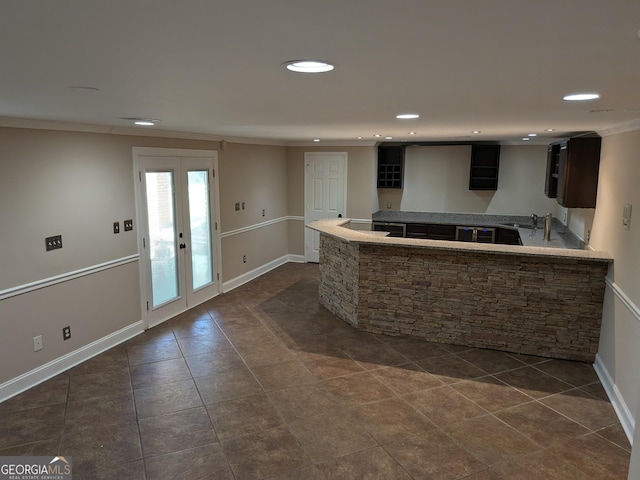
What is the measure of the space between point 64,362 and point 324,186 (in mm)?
5087

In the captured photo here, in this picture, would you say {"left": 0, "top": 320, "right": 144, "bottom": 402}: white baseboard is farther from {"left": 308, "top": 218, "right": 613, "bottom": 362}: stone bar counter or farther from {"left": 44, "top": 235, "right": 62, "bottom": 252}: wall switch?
{"left": 308, "top": 218, "right": 613, "bottom": 362}: stone bar counter

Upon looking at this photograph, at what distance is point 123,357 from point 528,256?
405 cm

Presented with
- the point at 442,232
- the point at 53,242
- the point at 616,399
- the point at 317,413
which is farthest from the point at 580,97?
the point at 442,232

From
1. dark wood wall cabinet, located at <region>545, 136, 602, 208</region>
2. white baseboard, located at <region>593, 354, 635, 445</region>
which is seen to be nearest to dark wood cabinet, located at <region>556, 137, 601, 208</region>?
dark wood wall cabinet, located at <region>545, 136, 602, 208</region>

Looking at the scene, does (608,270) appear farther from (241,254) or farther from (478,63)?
(241,254)

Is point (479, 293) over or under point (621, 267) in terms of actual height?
under

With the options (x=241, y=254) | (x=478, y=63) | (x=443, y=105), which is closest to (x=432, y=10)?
(x=478, y=63)

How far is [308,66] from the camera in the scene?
162 cm

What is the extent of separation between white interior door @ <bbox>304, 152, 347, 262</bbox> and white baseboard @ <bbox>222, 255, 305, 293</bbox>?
0.50 metres

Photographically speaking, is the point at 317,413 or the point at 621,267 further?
the point at 621,267

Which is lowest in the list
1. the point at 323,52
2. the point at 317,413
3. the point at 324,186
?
the point at 317,413

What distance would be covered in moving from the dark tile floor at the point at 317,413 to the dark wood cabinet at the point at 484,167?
13.5 ft

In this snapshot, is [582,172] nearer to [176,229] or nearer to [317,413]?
[317,413]

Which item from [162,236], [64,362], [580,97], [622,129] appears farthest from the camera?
[162,236]
